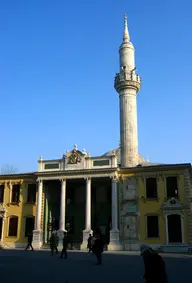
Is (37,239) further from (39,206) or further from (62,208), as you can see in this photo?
(62,208)

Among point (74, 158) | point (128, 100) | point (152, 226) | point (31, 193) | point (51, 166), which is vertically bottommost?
point (152, 226)

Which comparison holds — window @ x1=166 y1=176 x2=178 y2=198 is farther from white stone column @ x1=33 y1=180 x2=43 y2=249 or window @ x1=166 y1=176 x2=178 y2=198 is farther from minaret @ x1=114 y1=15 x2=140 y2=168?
white stone column @ x1=33 y1=180 x2=43 y2=249

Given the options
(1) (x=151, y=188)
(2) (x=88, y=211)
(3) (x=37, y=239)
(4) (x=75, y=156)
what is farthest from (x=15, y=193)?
(1) (x=151, y=188)

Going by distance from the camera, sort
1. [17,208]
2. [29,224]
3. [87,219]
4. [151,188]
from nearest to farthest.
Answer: [151,188] < [87,219] < [29,224] < [17,208]

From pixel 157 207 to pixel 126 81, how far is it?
14449 millimetres

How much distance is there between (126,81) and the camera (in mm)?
36531

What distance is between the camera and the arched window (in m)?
33.4

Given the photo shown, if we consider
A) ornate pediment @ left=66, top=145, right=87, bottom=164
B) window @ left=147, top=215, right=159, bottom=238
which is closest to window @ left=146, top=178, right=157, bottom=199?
window @ left=147, top=215, right=159, bottom=238

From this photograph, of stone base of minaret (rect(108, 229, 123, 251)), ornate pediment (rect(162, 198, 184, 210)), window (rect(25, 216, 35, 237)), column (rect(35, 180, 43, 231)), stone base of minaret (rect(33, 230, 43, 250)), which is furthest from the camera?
window (rect(25, 216, 35, 237))

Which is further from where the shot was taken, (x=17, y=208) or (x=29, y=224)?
(x=17, y=208)

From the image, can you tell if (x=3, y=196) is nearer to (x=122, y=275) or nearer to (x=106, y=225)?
(x=106, y=225)

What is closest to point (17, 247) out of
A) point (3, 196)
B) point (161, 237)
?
point (3, 196)

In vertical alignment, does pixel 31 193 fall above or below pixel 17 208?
above

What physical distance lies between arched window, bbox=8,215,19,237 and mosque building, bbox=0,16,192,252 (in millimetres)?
98
